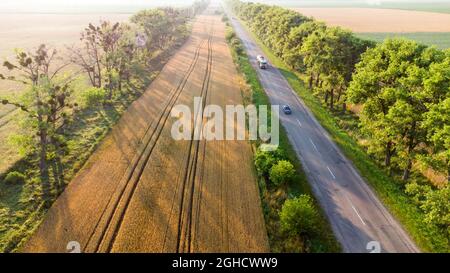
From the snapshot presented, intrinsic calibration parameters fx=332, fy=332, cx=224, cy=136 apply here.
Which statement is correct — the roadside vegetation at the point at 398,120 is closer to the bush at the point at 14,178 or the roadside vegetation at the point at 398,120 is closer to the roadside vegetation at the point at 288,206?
the roadside vegetation at the point at 288,206

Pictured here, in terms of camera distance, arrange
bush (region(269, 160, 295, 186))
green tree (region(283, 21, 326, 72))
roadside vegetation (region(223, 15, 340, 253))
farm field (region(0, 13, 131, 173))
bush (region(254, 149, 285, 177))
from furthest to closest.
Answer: green tree (region(283, 21, 326, 72)), farm field (region(0, 13, 131, 173)), bush (region(254, 149, 285, 177)), bush (region(269, 160, 295, 186)), roadside vegetation (region(223, 15, 340, 253))

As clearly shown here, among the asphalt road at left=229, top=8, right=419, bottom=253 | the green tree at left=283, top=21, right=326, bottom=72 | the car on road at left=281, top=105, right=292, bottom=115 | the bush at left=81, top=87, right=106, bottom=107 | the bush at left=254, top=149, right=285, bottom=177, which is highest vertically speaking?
the green tree at left=283, top=21, right=326, bottom=72

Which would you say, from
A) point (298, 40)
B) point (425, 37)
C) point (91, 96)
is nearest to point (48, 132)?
point (91, 96)

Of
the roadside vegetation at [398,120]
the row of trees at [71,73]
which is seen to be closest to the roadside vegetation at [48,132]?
the row of trees at [71,73]

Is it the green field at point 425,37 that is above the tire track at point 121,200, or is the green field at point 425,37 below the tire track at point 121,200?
above

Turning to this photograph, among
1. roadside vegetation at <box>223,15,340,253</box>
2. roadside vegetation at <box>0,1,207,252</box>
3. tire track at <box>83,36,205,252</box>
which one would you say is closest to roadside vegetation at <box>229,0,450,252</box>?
roadside vegetation at <box>223,15,340,253</box>

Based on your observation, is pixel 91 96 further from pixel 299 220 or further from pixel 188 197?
pixel 299 220

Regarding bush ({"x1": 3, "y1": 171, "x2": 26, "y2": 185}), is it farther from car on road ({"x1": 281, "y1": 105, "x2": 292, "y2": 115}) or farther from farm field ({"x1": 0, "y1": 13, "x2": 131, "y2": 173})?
car on road ({"x1": 281, "y1": 105, "x2": 292, "y2": 115})

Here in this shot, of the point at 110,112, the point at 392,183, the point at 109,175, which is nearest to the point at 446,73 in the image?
the point at 392,183
